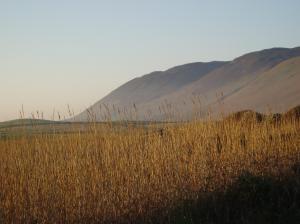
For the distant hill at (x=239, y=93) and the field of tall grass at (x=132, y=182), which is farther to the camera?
the distant hill at (x=239, y=93)

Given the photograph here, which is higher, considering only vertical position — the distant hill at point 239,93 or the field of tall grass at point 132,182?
the distant hill at point 239,93

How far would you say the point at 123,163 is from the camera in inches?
239

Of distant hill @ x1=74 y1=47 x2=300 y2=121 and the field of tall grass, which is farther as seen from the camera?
distant hill @ x1=74 y1=47 x2=300 y2=121

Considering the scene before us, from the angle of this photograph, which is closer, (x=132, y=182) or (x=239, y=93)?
(x=132, y=182)

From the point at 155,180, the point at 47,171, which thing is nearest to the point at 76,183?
the point at 47,171

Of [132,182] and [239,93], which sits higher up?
[239,93]

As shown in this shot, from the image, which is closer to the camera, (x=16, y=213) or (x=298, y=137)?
(x=16, y=213)

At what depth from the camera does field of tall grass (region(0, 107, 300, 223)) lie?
18.0 ft

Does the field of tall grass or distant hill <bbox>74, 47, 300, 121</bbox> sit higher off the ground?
distant hill <bbox>74, 47, 300, 121</bbox>

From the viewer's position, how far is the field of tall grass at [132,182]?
5.50m

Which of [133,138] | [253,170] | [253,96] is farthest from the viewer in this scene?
[253,96]

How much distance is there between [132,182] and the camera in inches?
234

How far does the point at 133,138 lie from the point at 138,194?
0.93m

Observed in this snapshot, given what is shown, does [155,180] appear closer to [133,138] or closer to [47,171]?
[133,138]
